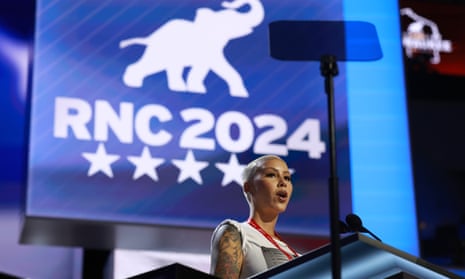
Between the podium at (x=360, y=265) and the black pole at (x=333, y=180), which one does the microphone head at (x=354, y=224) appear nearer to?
the podium at (x=360, y=265)

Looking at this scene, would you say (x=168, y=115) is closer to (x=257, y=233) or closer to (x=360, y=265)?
(x=257, y=233)

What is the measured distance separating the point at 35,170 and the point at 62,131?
25 cm

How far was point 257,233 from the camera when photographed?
121 inches

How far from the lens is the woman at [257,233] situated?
9.53ft

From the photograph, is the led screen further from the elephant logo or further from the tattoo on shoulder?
the tattoo on shoulder

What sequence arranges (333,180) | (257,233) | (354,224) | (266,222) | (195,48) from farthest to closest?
(195,48), (266,222), (257,233), (354,224), (333,180)

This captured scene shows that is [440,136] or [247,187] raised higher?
[440,136]

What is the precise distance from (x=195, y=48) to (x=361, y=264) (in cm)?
321

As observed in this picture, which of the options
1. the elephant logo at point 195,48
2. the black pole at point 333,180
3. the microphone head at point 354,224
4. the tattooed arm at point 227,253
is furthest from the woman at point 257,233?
the elephant logo at point 195,48

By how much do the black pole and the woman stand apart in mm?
844

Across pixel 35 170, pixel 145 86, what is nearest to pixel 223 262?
pixel 35 170

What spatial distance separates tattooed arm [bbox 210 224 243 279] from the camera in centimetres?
287

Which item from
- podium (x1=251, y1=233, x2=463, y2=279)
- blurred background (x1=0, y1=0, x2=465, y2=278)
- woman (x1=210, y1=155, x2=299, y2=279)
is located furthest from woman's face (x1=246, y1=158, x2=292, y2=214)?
blurred background (x1=0, y1=0, x2=465, y2=278)

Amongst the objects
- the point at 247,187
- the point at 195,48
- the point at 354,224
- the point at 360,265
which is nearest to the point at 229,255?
the point at 247,187
